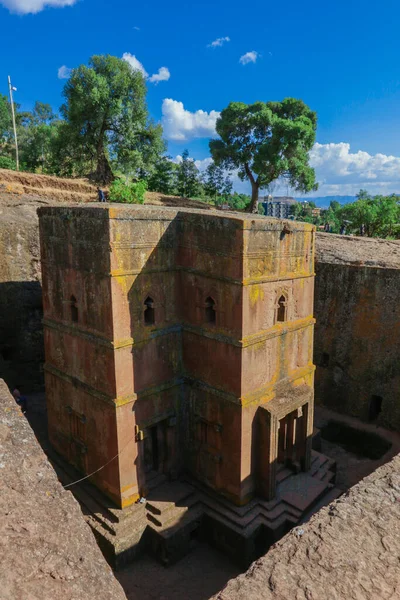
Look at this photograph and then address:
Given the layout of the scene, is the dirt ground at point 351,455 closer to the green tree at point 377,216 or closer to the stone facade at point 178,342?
the stone facade at point 178,342

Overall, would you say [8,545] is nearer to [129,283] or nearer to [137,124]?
[129,283]

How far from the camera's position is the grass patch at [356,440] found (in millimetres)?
13953

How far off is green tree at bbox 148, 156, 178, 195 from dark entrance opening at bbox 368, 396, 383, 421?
84.8 feet

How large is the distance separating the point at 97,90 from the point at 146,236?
17782 millimetres

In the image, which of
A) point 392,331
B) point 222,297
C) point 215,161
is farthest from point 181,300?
point 215,161

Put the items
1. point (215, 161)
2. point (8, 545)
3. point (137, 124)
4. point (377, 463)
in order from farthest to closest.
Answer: point (215, 161), point (137, 124), point (377, 463), point (8, 545)

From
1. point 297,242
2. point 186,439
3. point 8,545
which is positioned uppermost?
point 297,242

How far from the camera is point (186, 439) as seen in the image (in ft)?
36.2

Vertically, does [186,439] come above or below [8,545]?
below

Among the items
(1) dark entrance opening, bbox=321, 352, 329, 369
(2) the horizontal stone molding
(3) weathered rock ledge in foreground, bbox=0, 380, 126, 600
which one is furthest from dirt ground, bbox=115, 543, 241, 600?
(1) dark entrance opening, bbox=321, 352, 329, 369

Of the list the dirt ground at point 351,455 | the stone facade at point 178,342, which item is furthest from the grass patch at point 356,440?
the stone facade at point 178,342

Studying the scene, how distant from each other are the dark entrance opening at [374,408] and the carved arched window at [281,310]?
660 centimetres

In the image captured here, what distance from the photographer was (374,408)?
1485 cm

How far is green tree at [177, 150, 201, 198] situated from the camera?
37.7 m
